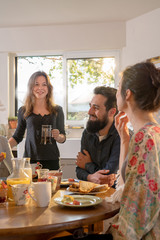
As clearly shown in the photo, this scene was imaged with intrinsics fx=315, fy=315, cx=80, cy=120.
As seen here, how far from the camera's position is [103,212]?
139cm

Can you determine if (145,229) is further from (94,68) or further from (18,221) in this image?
(94,68)

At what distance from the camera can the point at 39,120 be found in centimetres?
295

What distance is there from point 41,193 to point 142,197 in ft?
1.57

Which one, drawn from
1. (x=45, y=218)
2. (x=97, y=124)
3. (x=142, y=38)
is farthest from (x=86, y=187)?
(x=142, y=38)

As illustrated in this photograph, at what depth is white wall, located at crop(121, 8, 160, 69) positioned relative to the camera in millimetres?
4367

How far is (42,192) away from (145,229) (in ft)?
1.62

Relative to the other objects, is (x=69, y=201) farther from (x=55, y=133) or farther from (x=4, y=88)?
(x=4, y=88)

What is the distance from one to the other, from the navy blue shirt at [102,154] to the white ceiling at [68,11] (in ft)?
8.12

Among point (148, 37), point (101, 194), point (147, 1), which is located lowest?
point (101, 194)

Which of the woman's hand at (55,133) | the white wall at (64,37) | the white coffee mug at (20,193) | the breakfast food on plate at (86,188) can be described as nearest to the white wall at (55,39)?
the white wall at (64,37)

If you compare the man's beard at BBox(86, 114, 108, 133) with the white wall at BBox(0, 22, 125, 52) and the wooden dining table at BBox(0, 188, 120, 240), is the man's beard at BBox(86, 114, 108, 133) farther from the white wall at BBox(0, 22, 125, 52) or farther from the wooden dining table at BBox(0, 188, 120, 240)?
the white wall at BBox(0, 22, 125, 52)

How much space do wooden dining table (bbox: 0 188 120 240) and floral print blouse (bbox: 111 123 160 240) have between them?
14 centimetres

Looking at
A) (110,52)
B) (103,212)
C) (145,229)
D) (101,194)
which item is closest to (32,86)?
(101,194)

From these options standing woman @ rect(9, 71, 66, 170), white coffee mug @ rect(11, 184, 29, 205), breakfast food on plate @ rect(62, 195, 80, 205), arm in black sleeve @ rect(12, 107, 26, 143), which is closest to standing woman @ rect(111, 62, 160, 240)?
breakfast food on plate @ rect(62, 195, 80, 205)
